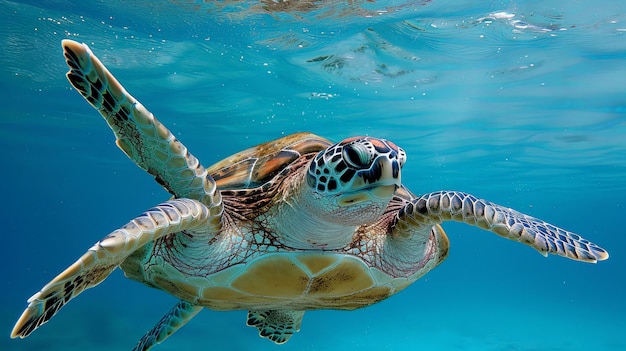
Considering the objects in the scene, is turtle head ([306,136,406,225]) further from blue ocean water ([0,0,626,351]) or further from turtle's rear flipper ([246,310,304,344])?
blue ocean water ([0,0,626,351])

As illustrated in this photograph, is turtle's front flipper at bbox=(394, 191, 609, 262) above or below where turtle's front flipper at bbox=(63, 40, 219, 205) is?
below

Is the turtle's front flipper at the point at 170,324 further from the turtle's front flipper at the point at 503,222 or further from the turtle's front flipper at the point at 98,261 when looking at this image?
the turtle's front flipper at the point at 503,222

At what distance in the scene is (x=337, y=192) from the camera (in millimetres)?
2391

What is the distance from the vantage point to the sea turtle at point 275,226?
7.29 ft

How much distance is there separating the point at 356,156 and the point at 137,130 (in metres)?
1.33

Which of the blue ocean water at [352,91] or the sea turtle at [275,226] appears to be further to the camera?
the blue ocean water at [352,91]

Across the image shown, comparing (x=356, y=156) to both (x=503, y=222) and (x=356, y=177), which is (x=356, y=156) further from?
(x=503, y=222)

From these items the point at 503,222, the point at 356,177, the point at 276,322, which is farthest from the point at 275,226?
the point at 276,322

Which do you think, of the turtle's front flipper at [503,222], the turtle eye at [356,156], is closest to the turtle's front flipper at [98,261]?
the turtle eye at [356,156]

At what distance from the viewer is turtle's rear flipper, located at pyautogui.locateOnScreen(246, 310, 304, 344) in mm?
4919

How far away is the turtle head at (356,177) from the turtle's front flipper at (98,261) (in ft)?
2.58

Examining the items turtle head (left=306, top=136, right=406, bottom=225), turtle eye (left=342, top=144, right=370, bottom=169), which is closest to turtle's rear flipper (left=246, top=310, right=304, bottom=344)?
turtle head (left=306, top=136, right=406, bottom=225)

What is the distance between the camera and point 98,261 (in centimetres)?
184

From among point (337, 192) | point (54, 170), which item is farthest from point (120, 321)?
point (54, 170)
